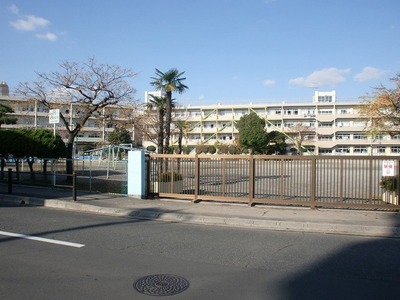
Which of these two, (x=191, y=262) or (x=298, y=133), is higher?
(x=298, y=133)

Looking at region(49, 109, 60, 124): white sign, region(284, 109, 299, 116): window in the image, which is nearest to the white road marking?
region(49, 109, 60, 124): white sign

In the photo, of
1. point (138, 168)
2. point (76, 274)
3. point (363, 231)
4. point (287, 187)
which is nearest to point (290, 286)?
point (76, 274)

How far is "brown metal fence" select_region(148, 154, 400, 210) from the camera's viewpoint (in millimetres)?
11883

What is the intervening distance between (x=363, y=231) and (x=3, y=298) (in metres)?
8.11

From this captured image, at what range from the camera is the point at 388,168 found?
38.3 feet

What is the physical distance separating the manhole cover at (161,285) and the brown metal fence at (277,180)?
7679 mm

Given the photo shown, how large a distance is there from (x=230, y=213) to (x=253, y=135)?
62175mm

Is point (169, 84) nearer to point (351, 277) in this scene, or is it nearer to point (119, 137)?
point (351, 277)

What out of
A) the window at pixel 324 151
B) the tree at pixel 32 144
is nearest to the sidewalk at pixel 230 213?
the tree at pixel 32 144

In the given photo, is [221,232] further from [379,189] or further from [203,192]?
[379,189]

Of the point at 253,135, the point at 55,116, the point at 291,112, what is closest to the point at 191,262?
the point at 55,116

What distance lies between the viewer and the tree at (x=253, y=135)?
72.9 m

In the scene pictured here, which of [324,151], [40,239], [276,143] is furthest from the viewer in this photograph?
[324,151]

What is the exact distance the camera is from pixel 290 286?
523cm
